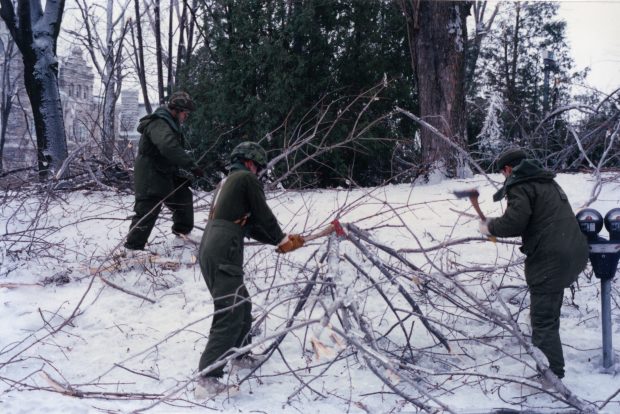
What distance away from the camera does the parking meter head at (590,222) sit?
4.17m

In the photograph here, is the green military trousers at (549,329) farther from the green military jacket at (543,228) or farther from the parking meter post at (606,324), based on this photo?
the parking meter post at (606,324)

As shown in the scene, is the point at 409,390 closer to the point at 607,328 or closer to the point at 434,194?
the point at 607,328

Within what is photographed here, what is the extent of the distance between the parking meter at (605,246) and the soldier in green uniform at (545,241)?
0.09 meters

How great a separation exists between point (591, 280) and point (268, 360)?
10.9 ft

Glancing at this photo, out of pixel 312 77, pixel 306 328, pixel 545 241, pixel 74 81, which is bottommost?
pixel 306 328

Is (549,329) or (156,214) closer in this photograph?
(549,329)

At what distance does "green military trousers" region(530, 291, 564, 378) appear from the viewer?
4.02 metres

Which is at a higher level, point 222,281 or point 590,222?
point 590,222

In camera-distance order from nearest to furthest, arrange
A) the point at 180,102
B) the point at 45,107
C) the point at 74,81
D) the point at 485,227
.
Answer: the point at 485,227 < the point at 180,102 < the point at 45,107 < the point at 74,81

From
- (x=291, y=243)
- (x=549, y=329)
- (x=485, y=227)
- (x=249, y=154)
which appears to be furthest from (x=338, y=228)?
(x=549, y=329)

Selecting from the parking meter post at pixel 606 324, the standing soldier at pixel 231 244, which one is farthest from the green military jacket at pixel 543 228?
the standing soldier at pixel 231 244

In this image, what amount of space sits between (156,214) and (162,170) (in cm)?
49

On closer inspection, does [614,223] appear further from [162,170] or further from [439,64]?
[439,64]

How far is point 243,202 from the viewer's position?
421 cm
